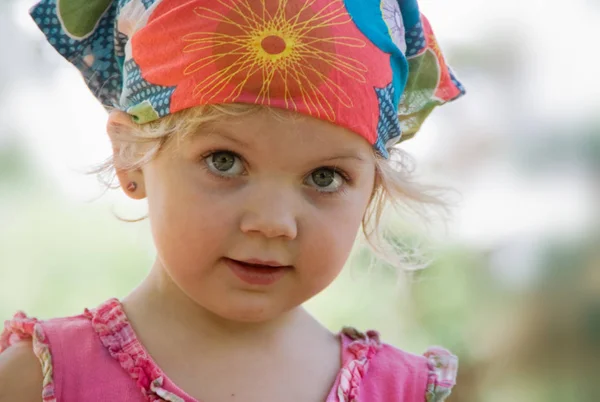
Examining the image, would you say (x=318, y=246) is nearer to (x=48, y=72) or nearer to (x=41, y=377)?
(x=41, y=377)

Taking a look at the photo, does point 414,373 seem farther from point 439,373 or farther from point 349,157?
point 349,157

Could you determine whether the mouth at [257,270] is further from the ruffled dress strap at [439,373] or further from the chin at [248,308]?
the ruffled dress strap at [439,373]

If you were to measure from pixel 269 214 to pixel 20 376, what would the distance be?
41 cm

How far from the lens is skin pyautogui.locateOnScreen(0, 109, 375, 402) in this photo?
1109 mm

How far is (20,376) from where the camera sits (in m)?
1.14

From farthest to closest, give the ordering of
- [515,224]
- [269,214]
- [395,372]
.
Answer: [515,224] < [395,372] < [269,214]

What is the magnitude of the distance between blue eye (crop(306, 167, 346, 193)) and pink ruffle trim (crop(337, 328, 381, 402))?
30 centimetres

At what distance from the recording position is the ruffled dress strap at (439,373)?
135 cm

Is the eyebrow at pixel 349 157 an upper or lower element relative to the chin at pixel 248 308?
upper

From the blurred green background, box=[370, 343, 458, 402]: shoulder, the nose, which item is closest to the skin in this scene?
the nose

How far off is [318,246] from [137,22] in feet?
1.37

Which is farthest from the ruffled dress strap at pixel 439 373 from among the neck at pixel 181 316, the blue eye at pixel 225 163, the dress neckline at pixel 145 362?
the blue eye at pixel 225 163

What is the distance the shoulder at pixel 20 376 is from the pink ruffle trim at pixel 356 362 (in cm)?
43

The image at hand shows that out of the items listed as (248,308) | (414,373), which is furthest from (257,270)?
(414,373)
